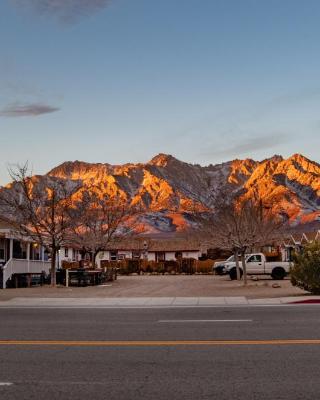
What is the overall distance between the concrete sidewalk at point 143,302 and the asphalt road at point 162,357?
490cm

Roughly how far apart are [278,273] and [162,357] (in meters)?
36.5

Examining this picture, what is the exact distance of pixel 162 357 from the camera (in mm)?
10695

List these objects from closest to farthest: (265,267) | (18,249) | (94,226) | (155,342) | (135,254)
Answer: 1. (155,342)
2. (18,249)
3. (265,267)
4. (94,226)
5. (135,254)

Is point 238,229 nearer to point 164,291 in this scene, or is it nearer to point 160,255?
point 164,291

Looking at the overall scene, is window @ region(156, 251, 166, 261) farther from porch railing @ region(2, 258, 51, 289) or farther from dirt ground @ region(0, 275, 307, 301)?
dirt ground @ region(0, 275, 307, 301)

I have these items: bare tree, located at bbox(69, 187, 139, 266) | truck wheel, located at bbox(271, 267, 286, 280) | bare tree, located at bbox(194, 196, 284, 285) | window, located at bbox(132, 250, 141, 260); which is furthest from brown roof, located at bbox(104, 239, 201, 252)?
truck wheel, located at bbox(271, 267, 286, 280)

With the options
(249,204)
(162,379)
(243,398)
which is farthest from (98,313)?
(249,204)

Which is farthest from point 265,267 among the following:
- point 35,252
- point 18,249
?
point 35,252

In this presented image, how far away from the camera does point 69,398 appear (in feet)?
25.6

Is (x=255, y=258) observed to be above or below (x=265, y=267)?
above

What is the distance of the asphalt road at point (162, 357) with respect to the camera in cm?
815

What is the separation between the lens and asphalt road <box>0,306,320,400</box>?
8148mm

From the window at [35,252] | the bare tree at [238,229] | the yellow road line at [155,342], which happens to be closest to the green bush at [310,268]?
the bare tree at [238,229]

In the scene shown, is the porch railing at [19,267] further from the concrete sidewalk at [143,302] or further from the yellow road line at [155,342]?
the yellow road line at [155,342]
